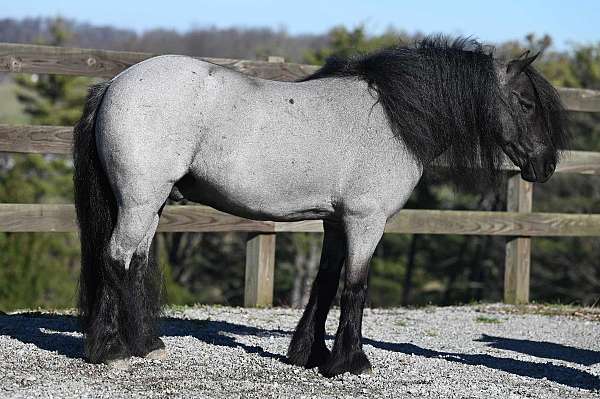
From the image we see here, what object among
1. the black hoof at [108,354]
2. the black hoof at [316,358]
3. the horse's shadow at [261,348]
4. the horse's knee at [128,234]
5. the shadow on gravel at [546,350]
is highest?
the horse's knee at [128,234]

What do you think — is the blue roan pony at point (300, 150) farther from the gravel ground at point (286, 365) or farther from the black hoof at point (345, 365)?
the gravel ground at point (286, 365)

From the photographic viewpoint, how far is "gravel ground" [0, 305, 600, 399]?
4227 millimetres

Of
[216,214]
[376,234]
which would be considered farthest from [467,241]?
[376,234]

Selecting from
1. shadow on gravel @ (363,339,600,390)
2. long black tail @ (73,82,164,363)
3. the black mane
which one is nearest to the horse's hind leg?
long black tail @ (73,82,164,363)

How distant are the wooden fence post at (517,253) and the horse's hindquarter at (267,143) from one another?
359 cm

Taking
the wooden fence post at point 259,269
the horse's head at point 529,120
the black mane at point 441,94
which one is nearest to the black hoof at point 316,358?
the black mane at point 441,94

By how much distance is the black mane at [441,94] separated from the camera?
4684mm

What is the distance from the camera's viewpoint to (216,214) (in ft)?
22.7

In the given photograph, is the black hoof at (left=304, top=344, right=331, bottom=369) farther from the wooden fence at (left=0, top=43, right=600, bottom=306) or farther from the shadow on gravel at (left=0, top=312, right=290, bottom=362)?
the wooden fence at (left=0, top=43, right=600, bottom=306)

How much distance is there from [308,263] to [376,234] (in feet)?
54.3

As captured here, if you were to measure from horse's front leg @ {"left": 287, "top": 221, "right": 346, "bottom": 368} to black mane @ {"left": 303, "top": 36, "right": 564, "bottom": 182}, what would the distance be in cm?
69

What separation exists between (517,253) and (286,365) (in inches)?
153

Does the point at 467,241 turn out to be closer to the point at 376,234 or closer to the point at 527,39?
the point at 527,39

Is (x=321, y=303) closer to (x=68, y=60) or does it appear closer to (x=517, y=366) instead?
(x=517, y=366)
